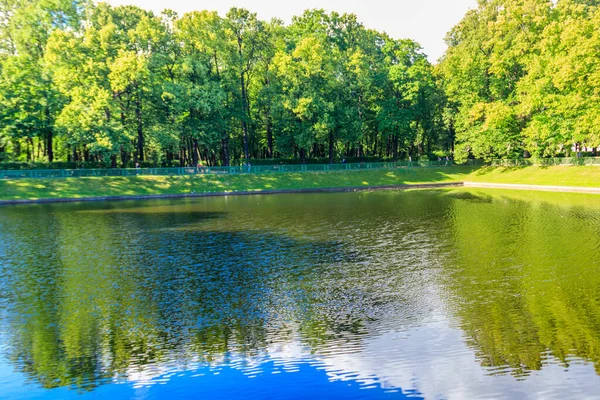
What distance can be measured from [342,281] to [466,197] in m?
37.2

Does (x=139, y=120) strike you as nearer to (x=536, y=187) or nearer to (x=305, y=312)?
(x=536, y=187)

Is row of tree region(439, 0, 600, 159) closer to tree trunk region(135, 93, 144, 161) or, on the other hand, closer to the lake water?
the lake water

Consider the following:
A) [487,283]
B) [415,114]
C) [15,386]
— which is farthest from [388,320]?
[415,114]

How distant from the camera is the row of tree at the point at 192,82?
64.4 m

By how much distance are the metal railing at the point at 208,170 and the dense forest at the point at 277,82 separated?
126 inches

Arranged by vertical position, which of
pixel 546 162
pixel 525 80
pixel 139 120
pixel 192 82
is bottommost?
pixel 546 162

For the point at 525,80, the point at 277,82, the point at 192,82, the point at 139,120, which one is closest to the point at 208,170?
the point at 139,120

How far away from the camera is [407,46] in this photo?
85375 millimetres

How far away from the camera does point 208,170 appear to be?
2761 inches

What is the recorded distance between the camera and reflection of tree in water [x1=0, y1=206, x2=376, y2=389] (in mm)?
13320

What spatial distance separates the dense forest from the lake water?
36962mm

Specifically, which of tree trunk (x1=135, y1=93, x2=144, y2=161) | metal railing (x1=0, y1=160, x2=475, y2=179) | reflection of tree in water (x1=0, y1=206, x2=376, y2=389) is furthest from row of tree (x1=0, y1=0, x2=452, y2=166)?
reflection of tree in water (x1=0, y1=206, x2=376, y2=389)

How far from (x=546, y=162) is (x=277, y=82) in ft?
148

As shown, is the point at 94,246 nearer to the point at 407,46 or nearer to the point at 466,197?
the point at 466,197
